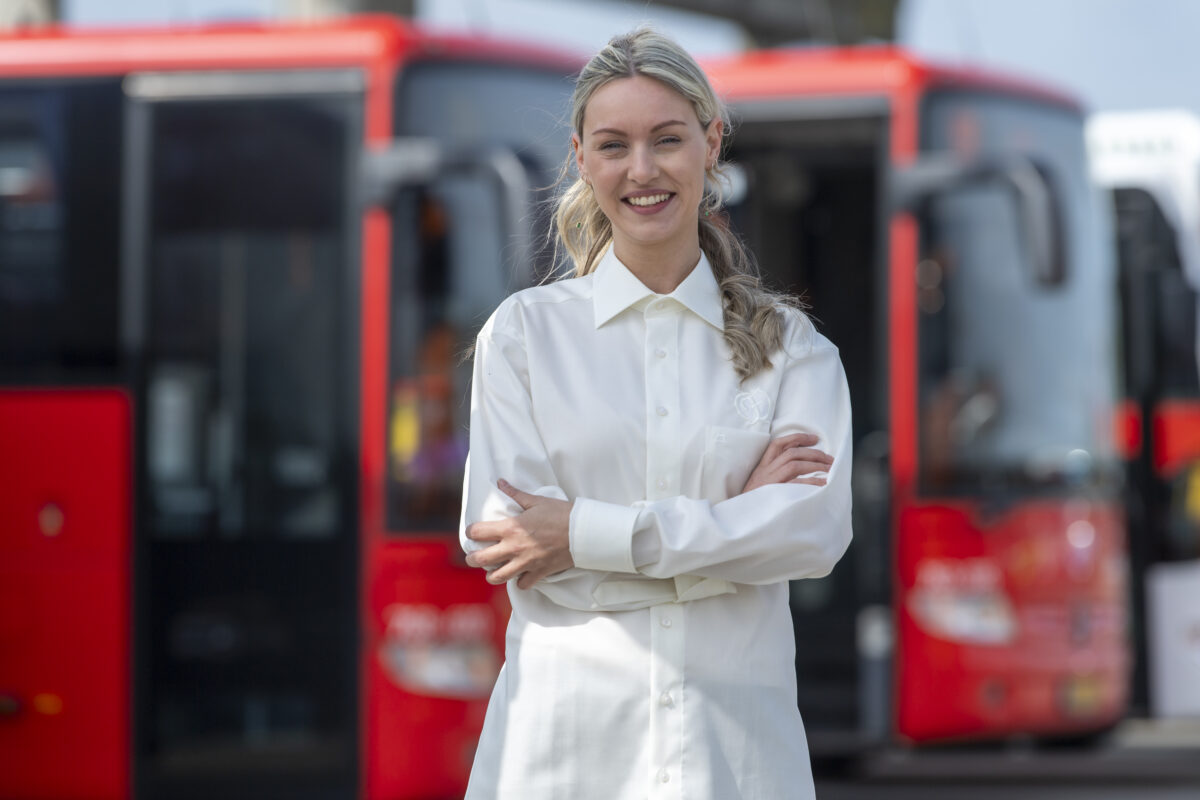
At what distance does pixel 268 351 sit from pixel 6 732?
1836 mm

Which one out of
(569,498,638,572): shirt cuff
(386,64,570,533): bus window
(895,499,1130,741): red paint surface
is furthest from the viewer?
(895,499,1130,741): red paint surface

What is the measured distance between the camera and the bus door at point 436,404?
249 inches

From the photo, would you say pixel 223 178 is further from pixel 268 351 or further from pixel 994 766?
pixel 994 766

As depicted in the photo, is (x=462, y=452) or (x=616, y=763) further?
(x=462, y=452)

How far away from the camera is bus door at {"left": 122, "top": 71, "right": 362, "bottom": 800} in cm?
658

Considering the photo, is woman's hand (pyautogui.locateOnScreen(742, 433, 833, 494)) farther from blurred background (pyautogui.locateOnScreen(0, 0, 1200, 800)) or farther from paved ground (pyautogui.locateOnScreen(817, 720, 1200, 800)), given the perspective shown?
paved ground (pyautogui.locateOnScreen(817, 720, 1200, 800))

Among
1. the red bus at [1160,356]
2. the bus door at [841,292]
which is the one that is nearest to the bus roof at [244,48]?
the bus door at [841,292]

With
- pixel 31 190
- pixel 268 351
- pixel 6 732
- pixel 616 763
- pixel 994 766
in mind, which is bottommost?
pixel 994 766

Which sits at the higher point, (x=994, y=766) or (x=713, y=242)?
(x=713, y=242)

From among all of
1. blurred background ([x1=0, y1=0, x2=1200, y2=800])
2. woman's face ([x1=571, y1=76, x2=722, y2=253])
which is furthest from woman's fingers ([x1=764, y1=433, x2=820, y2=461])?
blurred background ([x1=0, y1=0, x2=1200, y2=800])

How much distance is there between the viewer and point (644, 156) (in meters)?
2.39

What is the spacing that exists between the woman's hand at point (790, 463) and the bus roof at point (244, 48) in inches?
182

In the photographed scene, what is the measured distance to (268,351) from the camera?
6691mm

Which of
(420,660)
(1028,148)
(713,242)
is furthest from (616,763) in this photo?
(1028,148)
